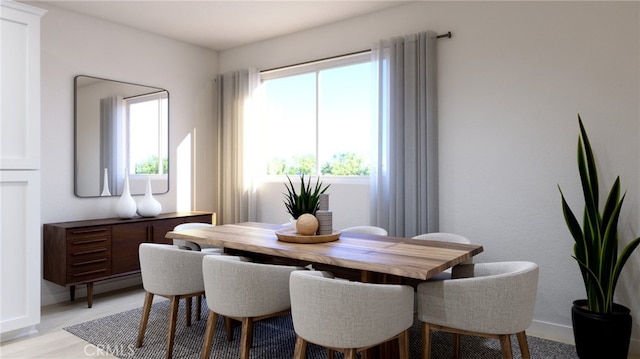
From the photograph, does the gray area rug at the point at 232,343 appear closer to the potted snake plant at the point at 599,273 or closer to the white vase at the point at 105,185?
the potted snake plant at the point at 599,273

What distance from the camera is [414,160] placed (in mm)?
3684

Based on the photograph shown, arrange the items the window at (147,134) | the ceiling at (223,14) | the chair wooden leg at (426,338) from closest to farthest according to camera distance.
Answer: the chair wooden leg at (426,338) < the ceiling at (223,14) < the window at (147,134)

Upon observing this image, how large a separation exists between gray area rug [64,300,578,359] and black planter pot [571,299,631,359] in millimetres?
205

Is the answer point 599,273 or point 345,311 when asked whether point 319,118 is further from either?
point 345,311

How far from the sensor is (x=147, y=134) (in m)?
4.60

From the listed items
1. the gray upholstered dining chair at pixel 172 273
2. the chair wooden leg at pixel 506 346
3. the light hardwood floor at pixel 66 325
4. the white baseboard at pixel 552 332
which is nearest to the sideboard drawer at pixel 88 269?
the light hardwood floor at pixel 66 325

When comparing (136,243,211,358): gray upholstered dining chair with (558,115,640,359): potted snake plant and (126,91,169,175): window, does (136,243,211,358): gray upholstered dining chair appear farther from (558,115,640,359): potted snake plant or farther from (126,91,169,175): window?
(558,115,640,359): potted snake plant

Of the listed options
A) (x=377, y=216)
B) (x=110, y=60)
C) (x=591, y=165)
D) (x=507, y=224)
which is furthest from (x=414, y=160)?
(x=110, y=60)

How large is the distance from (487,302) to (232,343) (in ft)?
5.62

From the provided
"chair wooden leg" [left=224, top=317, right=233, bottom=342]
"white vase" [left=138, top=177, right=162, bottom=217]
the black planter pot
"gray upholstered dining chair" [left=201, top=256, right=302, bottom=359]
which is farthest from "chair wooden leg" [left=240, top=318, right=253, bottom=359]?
"white vase" [left=138, top=177, right=162, bottom=217]

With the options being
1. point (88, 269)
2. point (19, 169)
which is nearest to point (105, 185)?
point (88, 269)

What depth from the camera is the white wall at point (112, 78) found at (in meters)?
3.86

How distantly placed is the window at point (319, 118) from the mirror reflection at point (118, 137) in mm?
1184

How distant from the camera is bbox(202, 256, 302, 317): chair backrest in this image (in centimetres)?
214
